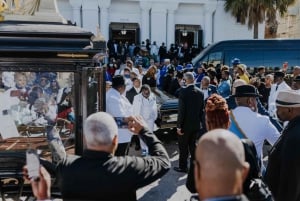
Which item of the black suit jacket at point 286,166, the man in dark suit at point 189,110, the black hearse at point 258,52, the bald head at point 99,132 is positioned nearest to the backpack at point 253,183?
the black suit jacket at point 286,166

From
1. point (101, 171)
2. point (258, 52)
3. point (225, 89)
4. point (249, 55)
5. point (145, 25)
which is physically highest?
point (145, 25)

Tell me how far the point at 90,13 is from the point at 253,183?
23.2m

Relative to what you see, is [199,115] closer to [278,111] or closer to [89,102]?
[89,102]

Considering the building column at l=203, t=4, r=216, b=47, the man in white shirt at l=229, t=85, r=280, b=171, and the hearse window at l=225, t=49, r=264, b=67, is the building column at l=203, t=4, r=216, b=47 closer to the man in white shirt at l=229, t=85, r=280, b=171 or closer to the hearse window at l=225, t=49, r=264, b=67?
the hearse window at l=225, t=49, r=264, b=67

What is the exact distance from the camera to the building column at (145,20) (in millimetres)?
25875

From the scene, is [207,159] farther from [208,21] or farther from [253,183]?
[208,21]

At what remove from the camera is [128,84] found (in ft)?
33.4

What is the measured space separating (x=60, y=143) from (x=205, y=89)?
436cm

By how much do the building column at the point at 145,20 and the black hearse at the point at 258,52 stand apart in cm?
1123

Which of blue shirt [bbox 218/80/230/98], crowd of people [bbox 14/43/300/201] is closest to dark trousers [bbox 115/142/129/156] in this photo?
crowd of people [bbox 14/43/300/201]

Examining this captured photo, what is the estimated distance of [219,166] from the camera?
1890mm

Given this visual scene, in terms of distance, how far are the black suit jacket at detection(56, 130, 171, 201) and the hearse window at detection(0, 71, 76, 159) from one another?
79.8 inches

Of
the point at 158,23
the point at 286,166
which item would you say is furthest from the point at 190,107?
the point at 158,23

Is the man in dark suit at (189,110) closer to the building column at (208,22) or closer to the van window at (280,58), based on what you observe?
the van window at (280,58)
